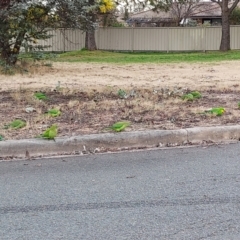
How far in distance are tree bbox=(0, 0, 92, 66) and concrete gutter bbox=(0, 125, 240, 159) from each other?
6.74 metres

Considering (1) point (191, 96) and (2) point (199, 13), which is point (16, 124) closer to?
(1) point (191, 96)

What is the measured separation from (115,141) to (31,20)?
342 inches

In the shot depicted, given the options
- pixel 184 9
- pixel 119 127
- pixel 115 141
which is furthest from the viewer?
pixel 184 9

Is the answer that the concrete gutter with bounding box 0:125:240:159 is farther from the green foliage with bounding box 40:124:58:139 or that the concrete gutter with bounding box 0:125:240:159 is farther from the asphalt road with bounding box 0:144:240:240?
the asphalt road with bounding box 0:144:240:240

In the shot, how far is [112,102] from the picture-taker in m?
8.80

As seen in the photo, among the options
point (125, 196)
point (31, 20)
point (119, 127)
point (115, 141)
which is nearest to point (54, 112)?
point (119, 127)

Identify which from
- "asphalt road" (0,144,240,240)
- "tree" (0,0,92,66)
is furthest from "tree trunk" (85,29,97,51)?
"asphalt road" (0,144,240,240)

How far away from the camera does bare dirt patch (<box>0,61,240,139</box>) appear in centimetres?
700

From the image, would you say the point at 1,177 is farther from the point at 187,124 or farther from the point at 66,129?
the point at 187,124

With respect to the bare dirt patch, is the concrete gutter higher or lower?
lower

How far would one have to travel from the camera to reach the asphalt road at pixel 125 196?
3.79 meters

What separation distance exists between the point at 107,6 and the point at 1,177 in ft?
40.0

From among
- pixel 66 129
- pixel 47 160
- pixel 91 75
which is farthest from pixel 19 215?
pixel 91 75

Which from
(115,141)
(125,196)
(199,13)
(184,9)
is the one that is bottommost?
(125,196)
